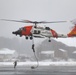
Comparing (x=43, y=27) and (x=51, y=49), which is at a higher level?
(x=43, y=27)

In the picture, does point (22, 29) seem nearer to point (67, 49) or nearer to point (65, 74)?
point (65, 74)

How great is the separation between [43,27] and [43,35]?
4.45 ft

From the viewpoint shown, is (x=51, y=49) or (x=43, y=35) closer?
(x=43, y=35)

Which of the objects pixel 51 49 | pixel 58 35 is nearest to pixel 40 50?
pixel 51 49

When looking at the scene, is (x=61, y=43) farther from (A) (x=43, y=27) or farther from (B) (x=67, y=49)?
(A) (x=43, y=27)

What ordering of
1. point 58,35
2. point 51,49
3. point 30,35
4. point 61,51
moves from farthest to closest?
point 51,49, point 61,51, point 58,35, point 30,35

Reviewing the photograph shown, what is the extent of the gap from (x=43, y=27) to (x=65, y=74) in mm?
9266

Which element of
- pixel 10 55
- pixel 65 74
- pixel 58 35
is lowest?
pixel 10 55

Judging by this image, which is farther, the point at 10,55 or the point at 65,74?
the point at 10,55

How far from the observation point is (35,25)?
6366cm

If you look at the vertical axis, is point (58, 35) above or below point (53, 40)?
above

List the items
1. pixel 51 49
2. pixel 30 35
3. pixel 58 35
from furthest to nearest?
pixel 51 49 < pixel 58 35 < pixel 30 35

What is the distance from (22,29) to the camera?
63.8 metres

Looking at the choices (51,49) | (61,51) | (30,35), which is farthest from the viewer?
(51,49)
